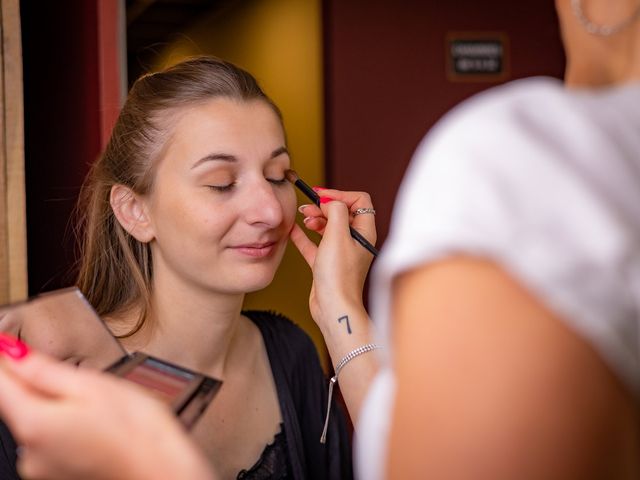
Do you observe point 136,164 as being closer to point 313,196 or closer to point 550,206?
point 313,196

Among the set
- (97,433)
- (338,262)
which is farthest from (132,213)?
(97,433)

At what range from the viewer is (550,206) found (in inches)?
17.7

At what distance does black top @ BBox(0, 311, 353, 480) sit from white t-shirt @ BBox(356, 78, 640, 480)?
3.57ft

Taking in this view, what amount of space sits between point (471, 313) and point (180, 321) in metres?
1.17

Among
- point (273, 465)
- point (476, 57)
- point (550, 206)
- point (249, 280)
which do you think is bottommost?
point (273, 465)

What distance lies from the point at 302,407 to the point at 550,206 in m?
1.26

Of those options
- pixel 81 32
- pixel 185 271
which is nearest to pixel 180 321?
pixel 185 271

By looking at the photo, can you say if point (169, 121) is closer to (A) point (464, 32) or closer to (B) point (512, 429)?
(B) point (512, 429)

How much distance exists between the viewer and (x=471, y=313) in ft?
1.46

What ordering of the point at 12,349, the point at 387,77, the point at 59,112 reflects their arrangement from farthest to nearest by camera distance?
the point at 387,77 → the point at 59,112 → the point at 12,349

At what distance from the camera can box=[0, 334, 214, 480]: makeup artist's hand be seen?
54cm

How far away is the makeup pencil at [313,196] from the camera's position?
136 cm

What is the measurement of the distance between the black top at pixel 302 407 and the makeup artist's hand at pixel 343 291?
312mm

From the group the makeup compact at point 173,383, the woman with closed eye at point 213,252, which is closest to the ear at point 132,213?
the woman with closed eye at point 213,252
